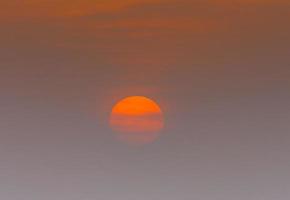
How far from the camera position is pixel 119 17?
142 cm

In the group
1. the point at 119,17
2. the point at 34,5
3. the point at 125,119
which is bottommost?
the point at 125,119

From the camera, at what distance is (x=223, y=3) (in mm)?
1437

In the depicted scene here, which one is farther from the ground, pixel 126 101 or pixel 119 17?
pixel 119 17

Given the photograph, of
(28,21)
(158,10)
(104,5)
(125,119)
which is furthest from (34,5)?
(125,119)

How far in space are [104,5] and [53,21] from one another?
0.86 feet

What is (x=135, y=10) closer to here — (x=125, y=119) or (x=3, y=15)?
(x=125, y=119)

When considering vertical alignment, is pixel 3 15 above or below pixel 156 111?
above

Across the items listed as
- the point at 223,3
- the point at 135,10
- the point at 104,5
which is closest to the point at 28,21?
the point at 104,5

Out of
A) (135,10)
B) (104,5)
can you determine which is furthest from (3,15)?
(135,10)

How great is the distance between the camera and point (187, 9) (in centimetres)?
144

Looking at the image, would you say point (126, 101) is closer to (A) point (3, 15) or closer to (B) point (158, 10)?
(B) point (158, 10)

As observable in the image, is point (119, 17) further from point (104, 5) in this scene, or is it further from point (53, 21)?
point (53, 21)

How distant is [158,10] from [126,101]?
471mm

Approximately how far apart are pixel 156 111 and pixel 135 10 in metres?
0.50
